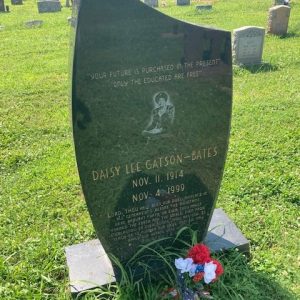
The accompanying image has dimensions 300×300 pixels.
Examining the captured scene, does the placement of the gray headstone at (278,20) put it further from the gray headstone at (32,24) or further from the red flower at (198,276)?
the red flower at (198,276)

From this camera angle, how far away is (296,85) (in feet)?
24.0

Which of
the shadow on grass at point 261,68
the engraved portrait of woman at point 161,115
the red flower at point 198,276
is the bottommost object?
the shadow on grass at point 261,68

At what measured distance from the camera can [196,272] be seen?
2.76 meters

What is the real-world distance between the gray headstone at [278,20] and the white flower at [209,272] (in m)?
9.50

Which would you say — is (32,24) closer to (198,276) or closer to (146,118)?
(146,118)

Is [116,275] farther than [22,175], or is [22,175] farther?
[22,175]

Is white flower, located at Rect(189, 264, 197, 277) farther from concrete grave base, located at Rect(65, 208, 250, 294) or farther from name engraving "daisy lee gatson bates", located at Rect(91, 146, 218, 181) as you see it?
name engraving "daisy lee gatson bates", located at Rect(91, 146, 218, 181)

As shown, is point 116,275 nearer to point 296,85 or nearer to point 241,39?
point 296,85

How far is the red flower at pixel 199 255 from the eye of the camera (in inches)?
110

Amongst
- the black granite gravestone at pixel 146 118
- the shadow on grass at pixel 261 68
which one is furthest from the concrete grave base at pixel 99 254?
the shadow on grass at pixel 261 68

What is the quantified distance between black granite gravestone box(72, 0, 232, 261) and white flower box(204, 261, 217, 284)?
1.82 ft

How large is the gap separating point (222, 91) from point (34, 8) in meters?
18.5

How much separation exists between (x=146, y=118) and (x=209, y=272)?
3.71 ft

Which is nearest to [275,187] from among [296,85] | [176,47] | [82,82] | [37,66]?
[176,47]
